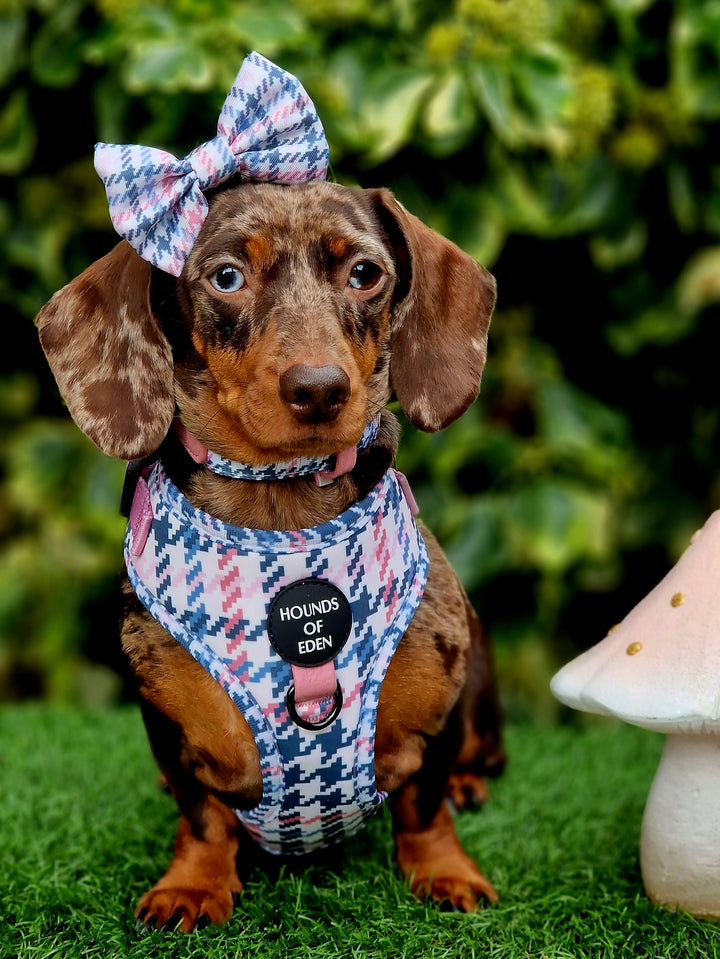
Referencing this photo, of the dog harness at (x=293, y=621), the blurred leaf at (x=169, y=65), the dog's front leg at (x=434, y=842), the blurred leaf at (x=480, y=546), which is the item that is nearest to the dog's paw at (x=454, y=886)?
the dog's front leg at (x=434, y=842)

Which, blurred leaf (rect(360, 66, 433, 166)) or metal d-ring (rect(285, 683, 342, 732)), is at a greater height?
blurred leaf (rect(360, 66, 433, 166))

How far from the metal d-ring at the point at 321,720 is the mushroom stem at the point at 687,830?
0.55 m

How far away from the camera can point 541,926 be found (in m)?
1.84

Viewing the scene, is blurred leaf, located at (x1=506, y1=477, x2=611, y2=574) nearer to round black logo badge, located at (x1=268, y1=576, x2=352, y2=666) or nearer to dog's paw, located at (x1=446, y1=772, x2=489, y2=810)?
dog's paw, located at (x1=446, y1=772, x2=489, y2=810)

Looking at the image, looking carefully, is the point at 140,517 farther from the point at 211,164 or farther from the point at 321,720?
the point at 211,164

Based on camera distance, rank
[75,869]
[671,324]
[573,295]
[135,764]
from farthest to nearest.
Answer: [573,295], [671,324], [135,764], [75,869]

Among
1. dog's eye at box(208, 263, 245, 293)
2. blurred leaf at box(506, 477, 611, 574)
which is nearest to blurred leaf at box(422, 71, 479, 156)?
blurred leaf at box(506, 477, 611, 574)

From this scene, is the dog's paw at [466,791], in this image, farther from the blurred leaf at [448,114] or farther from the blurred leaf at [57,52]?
the blurred leaf at [57,52]

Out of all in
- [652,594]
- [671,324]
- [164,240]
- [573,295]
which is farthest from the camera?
[573,295]

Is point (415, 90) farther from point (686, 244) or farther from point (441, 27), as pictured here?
point (686, 244)

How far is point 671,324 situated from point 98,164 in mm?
2022

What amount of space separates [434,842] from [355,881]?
15cm

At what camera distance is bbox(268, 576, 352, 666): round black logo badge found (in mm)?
1677

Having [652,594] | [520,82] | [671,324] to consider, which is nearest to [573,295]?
[671,324]
